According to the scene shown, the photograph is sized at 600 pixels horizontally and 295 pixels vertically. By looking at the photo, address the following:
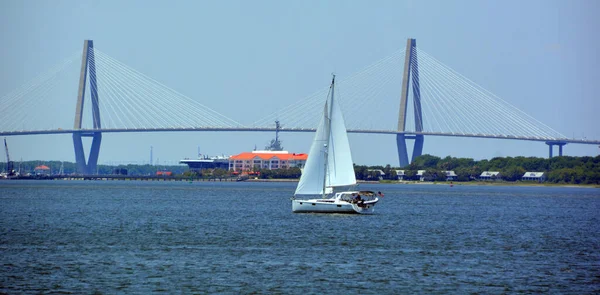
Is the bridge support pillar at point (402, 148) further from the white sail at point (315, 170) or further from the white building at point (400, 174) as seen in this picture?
the white sail at point (315, 170)

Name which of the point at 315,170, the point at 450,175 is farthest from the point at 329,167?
the point at 450,175

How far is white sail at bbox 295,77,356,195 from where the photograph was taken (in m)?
47.9

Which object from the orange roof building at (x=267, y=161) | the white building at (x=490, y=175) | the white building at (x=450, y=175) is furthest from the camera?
the orange roof building at (x=267, y=161)

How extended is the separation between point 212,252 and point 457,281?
850 cm

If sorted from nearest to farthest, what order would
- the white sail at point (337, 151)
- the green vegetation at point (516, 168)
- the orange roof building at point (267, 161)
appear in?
the white sail at point (337, 151) < the green vegetation at point (516, 168) < the orange roof building at point (267, 161)

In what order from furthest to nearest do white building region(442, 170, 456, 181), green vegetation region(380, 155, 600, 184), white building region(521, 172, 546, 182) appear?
1. white building region(442, 170, 456, 181)
2. white building region(521, 172, 546, 182)
3. green vegetation region(380, 155, 600, 184)

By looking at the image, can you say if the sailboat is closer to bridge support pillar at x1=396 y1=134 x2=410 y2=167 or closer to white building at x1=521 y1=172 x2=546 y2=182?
bridge support pillar at x1=396 y1=134 x2=410 y2=167

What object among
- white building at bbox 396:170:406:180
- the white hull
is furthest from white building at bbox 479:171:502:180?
the white hull

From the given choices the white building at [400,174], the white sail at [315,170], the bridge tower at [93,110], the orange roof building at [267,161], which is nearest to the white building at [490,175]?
the white building at [400,174]

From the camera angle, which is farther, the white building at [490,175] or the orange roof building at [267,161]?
the orange roof building at [267,161]

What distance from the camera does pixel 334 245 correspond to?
3372cm

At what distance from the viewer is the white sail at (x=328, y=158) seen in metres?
47.9

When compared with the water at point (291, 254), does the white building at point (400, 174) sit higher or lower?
higher

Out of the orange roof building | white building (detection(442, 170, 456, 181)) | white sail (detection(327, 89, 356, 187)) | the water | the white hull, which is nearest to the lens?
the water
